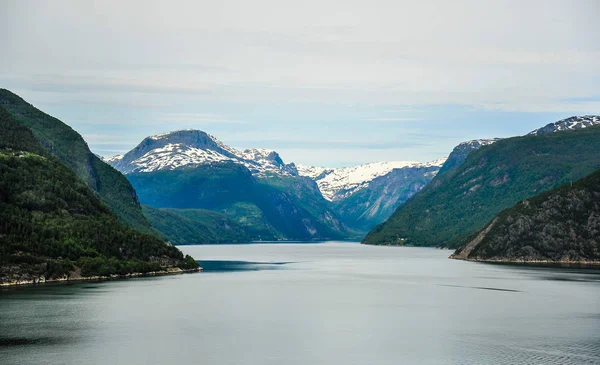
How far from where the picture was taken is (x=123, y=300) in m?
197

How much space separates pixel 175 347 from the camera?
13062 centimetres

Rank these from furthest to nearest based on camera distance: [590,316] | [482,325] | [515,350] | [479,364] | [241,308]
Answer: [241,308], [590,316], [482,325], [515,350], [479,364]

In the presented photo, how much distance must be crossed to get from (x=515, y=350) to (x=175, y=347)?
55013 mm

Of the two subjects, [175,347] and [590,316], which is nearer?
[175,347]

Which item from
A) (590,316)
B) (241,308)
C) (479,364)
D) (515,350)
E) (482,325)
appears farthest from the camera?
(241,308)

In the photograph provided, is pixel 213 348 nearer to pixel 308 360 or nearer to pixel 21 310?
pixel 308 360

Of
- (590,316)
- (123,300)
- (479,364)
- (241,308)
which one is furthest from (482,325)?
(123,300)

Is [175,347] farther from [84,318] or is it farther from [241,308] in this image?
[241,308]

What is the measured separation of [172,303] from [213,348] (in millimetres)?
65988

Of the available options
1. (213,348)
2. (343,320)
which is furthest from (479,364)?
(343,320)

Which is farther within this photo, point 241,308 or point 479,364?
point 241,308

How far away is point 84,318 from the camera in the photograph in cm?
16300

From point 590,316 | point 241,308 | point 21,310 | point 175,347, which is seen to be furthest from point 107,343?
point 590,316

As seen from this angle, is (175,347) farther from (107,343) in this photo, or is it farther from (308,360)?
(308,360)
